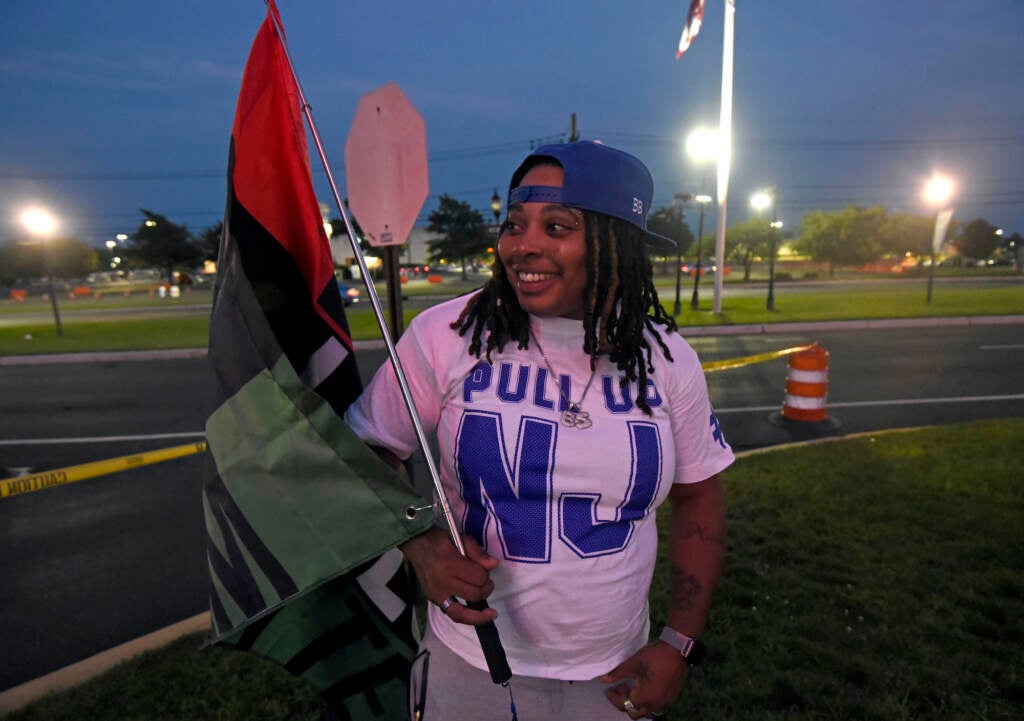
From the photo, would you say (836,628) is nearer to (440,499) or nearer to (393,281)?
(440,499)

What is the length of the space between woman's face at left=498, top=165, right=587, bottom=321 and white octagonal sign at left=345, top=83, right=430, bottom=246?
2.55 metres

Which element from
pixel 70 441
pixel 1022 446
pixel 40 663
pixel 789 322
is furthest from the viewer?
pixel 789 322

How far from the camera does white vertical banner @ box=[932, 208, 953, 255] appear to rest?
2059 cm

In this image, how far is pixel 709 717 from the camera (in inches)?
108

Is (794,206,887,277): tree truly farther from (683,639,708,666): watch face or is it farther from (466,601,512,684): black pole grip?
(466,601,512,684): black pole grip

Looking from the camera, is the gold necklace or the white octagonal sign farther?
the white octagonal sign

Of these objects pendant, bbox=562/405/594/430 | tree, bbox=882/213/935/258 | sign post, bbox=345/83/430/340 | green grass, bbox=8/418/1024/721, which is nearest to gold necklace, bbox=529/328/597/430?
pendant, bbox=562/405/594/430

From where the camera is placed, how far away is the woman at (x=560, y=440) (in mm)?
1494

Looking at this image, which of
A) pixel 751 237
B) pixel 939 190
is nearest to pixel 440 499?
pixel 939 190

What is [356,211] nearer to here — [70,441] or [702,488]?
[702,488]

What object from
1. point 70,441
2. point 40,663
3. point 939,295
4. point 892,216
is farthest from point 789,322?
point 892,216

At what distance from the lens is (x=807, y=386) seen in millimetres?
7684

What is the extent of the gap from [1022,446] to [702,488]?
6215 millimetres

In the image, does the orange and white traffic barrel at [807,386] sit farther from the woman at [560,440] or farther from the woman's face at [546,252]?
the woman's face at [546,252]
